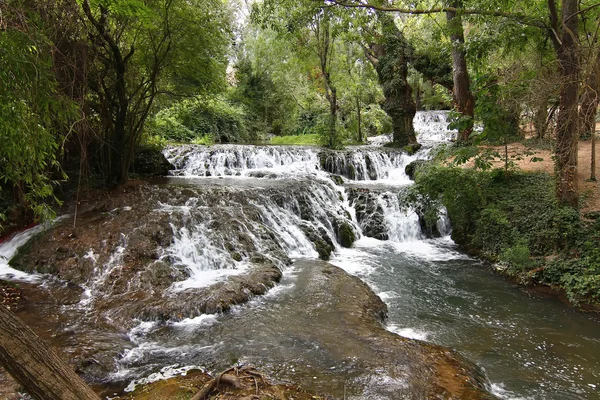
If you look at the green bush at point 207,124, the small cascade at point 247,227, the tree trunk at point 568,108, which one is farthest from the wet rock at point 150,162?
the tree trunk at point 568,108

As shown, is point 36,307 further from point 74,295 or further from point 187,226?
point 187,226

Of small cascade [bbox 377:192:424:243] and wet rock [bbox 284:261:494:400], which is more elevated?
small cascade [bbox 377:192:424:243]

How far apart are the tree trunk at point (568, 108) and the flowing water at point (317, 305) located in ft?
7.93

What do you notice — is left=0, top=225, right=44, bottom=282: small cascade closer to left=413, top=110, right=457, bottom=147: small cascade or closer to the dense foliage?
the dense foliage

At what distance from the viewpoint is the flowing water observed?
4.32 m

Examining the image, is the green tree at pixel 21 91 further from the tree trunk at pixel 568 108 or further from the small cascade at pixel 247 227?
the tree trunk at pixel 568 108

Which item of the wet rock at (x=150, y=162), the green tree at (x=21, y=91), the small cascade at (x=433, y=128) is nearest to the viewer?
the green tree at (x=21, y=91)

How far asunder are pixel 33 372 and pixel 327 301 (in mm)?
4501

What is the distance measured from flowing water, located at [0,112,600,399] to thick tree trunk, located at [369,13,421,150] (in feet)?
13.8

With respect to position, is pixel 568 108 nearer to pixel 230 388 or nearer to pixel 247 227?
pixel 247 227

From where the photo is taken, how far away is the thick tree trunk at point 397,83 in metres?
15.8

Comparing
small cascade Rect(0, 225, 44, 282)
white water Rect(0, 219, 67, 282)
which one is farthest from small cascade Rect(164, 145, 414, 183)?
small cascade Rect(0, 225, 44, 282)

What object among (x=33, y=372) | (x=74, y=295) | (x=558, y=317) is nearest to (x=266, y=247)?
(x=74, y=295)

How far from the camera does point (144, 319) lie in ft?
17.8
